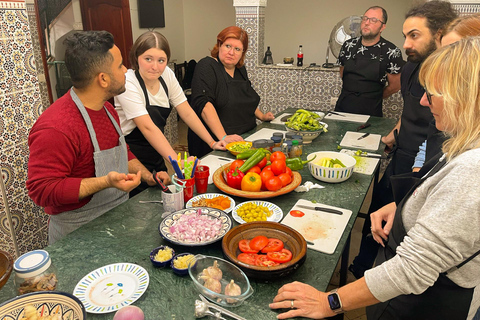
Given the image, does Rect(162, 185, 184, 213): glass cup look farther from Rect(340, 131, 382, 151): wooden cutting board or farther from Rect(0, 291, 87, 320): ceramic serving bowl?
Rect(340, 131, 382, 151): wooden cutting board

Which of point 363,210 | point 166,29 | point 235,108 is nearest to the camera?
point 235,108

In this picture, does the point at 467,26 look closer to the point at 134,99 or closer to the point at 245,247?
the point at 245,247

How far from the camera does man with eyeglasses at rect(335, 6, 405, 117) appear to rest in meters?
3.99

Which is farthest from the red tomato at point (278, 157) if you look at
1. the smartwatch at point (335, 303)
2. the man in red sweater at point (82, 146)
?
the smartwatch at point (335, 303)

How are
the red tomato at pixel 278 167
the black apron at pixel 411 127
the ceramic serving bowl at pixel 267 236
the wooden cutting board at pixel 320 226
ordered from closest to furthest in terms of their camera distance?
the ceramic serving bowl at pixel 267 236 < the wooden cutting board at pixel 320 226 < the red tomato at pixel 278 167 < the black apron at pixel 411 127

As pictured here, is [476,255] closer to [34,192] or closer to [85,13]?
[34,192]

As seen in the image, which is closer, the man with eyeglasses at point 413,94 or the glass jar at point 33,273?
the glass jar at point 33,273

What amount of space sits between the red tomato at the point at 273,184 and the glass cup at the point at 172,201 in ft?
1.64

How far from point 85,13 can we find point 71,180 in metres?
4.69

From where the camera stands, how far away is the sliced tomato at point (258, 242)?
4.74 feet

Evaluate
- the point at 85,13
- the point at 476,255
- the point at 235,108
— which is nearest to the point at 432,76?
the point at 476,255

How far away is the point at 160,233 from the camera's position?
1.54 meters

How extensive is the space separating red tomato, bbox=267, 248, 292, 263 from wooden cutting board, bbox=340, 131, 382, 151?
5.42 ft

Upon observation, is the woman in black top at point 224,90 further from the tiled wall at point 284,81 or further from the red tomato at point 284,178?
the tiled wall at point 284,81
